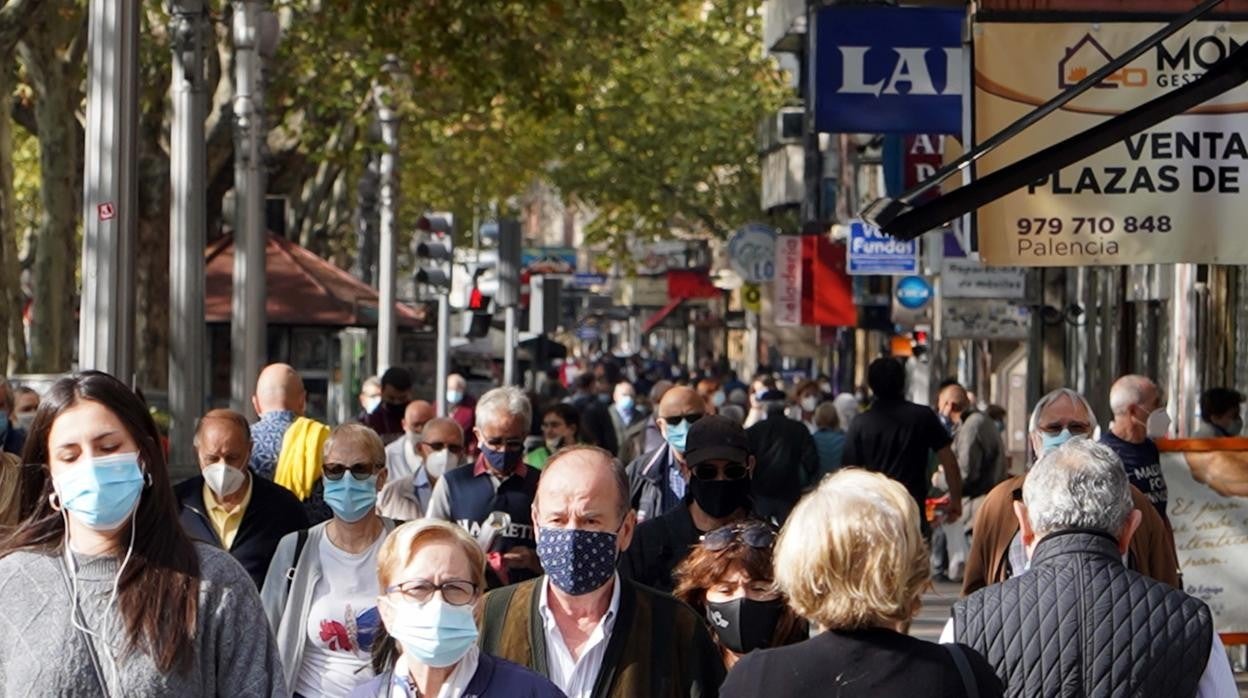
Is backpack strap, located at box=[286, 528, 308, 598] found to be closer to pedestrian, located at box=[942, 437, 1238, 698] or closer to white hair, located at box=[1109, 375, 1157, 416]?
pedestrian, located at box=[942, 437, 1238, 698]

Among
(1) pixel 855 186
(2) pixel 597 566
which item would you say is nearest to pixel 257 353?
(2) pixel 597 566

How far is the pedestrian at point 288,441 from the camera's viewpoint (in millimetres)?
10664

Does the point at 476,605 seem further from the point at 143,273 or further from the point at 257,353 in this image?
the point at 143,273

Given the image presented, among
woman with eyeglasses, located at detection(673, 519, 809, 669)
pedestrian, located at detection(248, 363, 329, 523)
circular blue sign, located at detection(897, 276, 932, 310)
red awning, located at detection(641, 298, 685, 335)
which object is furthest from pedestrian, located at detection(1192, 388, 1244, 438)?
red awning, located at detection(641, 298, 685, 335)

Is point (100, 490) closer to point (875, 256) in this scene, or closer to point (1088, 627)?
point (1088, 627)

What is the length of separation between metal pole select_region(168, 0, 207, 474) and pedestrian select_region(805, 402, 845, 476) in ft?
16.6

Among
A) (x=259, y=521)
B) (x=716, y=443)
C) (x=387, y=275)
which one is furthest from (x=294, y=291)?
(x=716, y=443)

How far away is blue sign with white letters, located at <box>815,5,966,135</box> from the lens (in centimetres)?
1384

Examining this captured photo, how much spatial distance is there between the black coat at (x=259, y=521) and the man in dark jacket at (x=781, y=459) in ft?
19.7

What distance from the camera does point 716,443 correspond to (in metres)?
8.94

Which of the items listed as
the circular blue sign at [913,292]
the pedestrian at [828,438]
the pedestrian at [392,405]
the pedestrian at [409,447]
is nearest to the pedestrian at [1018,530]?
the pedestrian at [409,447]

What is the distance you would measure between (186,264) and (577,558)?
40.8ft

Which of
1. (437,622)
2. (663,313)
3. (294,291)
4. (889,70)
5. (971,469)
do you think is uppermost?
(889,70)

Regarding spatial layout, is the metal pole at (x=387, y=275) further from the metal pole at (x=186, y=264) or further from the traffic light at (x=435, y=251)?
the metal pole at (x=186, y=264)
